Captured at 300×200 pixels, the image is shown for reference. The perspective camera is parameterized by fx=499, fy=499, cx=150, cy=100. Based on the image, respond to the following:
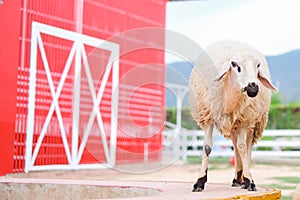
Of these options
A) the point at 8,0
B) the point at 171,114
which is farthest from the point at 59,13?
the point at 171,114

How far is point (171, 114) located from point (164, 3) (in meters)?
10.3

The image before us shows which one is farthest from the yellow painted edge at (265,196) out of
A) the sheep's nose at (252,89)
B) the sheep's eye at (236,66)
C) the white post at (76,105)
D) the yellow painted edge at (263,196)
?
the white post at (76,105)

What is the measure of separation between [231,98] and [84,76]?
6.28m

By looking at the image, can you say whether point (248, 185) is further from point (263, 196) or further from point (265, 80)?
point (265, 80)

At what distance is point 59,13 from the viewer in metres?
8.78

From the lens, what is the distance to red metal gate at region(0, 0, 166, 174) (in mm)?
7789

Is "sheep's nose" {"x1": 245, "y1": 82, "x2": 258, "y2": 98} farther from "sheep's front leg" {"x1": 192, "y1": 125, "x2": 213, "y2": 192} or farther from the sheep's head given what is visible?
"sheep's front leg" {"x1": 192, "y1": 125, "x2": 213, "y2": 192}

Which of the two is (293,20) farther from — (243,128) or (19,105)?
(243,128)

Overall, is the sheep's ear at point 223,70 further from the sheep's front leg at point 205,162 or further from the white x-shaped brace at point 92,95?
the white x-shaped brace at point 92,95

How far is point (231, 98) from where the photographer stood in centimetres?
399

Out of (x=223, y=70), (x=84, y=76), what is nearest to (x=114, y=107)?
(x=84, y=76)

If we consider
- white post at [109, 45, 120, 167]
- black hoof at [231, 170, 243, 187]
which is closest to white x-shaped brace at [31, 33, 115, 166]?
white post at [109, 45, 120, 167]

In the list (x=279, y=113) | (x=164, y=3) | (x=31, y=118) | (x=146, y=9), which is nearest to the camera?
(x=31, y=118)

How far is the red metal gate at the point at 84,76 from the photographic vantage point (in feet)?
25.6
